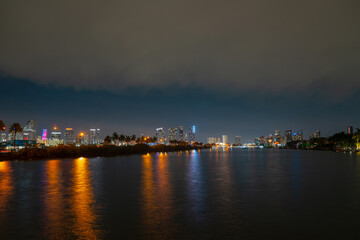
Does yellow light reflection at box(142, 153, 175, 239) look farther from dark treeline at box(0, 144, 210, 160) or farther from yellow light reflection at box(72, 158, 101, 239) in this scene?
dark treeline at box(0, 144, 210, 160)

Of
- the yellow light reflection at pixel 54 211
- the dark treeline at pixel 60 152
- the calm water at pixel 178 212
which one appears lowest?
the calm water at pixel 178 212

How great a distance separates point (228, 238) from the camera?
12602mm

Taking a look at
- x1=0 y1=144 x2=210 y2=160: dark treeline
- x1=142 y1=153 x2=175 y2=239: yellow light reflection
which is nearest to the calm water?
x1=142 y1=153 x2=175 y2=239: yellow light reflection

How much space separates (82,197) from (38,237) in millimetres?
9211

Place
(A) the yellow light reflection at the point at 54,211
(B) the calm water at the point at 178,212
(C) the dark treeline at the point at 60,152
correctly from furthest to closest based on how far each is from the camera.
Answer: (C) the dark treeline at the point at 60,152, (A) the yellow light reflection at the point at 54,211, (B) the calm water at the point at 178,212

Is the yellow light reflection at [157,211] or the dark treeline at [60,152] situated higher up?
the dark treeline at [60,152]

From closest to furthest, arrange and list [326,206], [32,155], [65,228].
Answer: [65,228]
[326,206]
[32,155]

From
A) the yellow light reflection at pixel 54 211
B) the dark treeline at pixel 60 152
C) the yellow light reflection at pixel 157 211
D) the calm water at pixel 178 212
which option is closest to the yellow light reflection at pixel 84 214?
the calm water at pixel 178 212

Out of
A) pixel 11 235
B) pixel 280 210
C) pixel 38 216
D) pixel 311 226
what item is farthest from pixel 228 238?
pixel 38 216

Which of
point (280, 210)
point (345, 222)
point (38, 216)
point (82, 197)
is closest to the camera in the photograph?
point (345, 222)

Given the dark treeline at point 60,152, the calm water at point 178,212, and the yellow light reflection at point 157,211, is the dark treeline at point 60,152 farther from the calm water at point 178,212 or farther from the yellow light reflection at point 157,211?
the yellow light reflection at point 157,211

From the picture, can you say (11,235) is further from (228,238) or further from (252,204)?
(252,204)

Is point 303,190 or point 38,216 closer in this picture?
point 38,216

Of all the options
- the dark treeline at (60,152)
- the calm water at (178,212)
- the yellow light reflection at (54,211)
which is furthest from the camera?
the dark treeline at (60,152)
